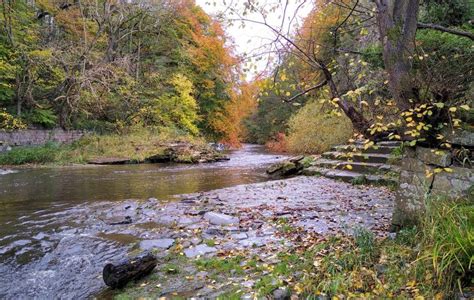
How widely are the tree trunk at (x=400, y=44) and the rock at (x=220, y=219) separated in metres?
3.04

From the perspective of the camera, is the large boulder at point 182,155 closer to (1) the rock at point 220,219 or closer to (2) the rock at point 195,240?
(1) the rock at point 220,219

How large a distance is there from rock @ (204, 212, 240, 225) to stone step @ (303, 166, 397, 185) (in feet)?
14.9

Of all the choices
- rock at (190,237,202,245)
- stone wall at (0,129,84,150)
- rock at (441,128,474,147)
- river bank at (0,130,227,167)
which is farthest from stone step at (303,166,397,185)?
stone wall at (0,129,84,150)

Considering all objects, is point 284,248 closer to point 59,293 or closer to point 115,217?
point 59,293

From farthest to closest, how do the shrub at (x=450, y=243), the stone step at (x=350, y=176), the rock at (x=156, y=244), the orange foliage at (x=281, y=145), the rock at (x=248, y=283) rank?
the orange foliage at (x=281, y=145) < the stone step at (x=350, y=176) < the rock at (x=156, y=244) < the rock at (x=248, y=283) < the shrub at (x=450, y=243)

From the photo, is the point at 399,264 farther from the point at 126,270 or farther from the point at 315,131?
the point at 315,131

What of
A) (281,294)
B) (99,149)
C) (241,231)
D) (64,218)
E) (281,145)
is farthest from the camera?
(281,145)

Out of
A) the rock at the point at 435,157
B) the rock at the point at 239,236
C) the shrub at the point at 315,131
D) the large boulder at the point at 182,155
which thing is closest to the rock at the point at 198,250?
the rock at the point at 239,236

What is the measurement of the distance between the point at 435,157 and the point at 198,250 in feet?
9.59

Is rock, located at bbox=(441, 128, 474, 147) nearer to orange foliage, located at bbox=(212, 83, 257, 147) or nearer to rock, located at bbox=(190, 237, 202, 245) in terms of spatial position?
rock, located at bbox=(190, 237, 202, 245)

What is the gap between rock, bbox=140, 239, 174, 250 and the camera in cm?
471

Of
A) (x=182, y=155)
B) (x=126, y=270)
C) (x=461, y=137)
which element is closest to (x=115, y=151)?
(x=182, y=155)

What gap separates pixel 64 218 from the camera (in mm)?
6238

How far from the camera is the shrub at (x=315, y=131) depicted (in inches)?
783
